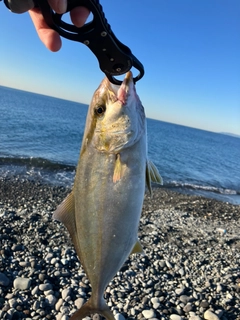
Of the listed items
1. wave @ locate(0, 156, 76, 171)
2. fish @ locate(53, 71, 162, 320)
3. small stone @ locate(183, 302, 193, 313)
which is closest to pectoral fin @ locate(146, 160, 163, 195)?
fish @ locate(53, 71, 162, 320)

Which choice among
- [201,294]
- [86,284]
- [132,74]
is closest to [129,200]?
[132,74]

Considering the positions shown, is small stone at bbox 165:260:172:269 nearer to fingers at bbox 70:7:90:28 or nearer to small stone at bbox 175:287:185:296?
small stone at bbox 175:287:185:296

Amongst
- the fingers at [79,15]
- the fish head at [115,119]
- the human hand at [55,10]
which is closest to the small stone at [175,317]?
the fish head at [115,119]

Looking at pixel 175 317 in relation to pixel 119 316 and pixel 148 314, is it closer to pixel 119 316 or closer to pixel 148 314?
pixel 148 314

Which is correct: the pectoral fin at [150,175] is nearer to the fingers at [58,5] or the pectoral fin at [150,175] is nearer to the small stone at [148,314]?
the fingers at [58,5]

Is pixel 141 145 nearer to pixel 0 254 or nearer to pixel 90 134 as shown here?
pixel 90 134

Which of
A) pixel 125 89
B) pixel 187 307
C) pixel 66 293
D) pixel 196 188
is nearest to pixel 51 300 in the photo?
pixel 66 293
